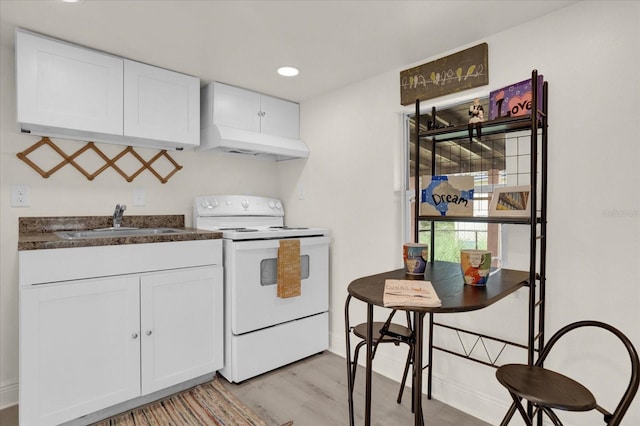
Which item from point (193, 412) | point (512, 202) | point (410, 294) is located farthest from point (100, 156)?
point (512, 202)

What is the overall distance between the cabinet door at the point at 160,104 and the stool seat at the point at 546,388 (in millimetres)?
2315

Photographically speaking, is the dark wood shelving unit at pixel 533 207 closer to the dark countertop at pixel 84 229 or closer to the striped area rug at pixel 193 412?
the striped area rug at pixel 193 412

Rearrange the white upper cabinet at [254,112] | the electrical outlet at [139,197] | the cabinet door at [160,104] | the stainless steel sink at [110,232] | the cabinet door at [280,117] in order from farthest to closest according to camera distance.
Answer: the cabinet door at [280,117], the white upper cabinet at [254,112], the electrical outlet at [139,197], the cabinet door at [160,104], the stainless steel sink at [110,232]

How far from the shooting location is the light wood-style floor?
6.55ft

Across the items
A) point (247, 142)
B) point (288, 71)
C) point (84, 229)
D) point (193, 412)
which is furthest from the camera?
point (247, 142)

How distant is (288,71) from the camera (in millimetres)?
2484

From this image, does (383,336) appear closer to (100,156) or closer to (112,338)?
(112,338)

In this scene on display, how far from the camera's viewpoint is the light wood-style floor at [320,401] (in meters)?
2.00

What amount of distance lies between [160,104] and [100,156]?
1.79 feet

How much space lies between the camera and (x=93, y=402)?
187 centimetres

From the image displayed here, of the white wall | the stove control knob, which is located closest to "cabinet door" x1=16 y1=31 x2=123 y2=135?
the stove control knob

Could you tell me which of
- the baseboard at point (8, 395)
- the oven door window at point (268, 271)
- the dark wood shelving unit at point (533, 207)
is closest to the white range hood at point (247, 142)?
the oven door window at point (268, 271)

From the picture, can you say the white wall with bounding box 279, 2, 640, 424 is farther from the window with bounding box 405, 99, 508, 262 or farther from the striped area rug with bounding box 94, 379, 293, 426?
the striped area rug with bounding box 94, 379, 293, 426

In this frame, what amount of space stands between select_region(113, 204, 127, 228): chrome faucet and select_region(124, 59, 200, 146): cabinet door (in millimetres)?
483
